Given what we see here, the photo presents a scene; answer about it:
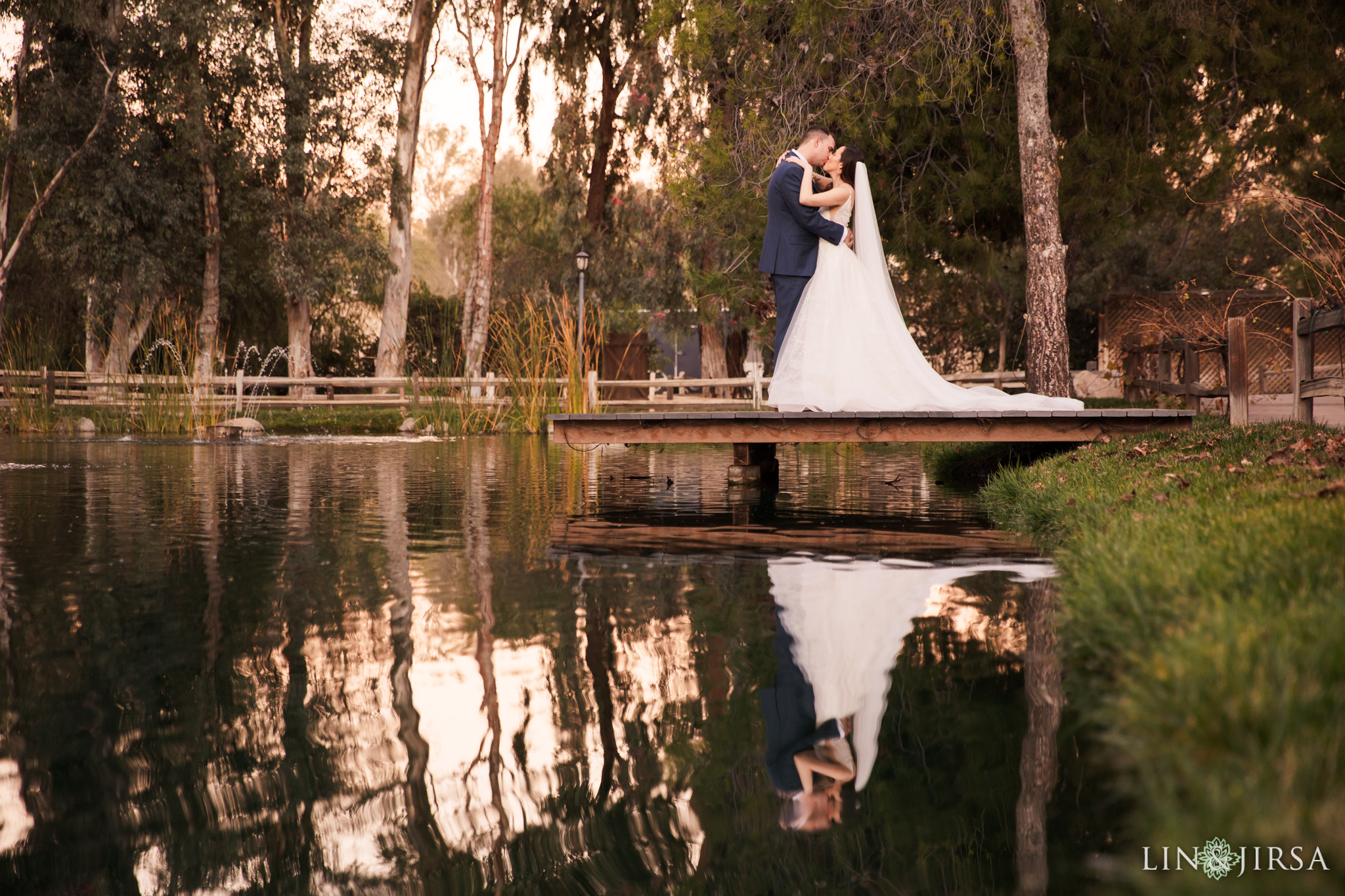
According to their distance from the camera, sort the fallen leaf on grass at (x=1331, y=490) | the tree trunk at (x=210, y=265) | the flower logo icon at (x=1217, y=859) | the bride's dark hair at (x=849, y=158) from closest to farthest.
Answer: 1. the flower logo icon at (x=1217, y=859)
2. the fallen leaf on grass at (x=1331, y=490)
3. the bride's dark hair at (x=849, y=158)
4. the tree trunk at (x=210, y=265)

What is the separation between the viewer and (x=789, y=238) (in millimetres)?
8453

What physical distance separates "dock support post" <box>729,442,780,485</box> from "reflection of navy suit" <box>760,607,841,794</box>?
5.56m

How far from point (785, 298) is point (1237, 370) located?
3.81 metres

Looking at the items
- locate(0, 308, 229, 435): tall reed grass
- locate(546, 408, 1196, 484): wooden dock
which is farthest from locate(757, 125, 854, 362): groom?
locate(0, 308, 229, 435): tall reed grass

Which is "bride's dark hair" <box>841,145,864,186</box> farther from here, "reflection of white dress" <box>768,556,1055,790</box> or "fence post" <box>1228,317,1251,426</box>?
"reflection of white dress" <box>768,556,1055,790</box>

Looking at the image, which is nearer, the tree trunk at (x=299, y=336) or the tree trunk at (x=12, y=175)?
the tree trunk at (x=12, y=175)

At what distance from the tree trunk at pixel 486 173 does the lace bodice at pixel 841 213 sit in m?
17.4

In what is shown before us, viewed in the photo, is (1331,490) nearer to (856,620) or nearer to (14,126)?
(856,620)

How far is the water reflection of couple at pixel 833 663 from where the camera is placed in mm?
2328

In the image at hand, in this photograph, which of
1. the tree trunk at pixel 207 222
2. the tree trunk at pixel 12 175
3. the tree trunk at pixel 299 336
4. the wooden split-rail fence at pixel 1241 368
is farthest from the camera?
the tree trunk at pixel 299 336

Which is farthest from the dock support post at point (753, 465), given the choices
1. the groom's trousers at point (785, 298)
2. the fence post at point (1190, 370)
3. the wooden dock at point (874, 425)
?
the fence post at point (1190, 370)

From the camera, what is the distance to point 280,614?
387 centimetres

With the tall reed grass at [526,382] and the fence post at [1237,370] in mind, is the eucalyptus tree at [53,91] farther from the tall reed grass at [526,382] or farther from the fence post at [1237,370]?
the fence post at [1237,370]

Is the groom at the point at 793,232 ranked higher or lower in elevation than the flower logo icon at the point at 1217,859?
higher
